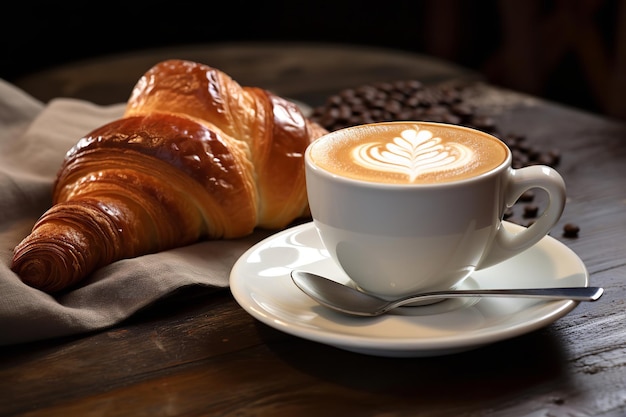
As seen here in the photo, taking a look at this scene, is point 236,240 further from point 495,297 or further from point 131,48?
point 131,48

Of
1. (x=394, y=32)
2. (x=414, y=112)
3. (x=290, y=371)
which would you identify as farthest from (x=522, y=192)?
(x=394, y=32)

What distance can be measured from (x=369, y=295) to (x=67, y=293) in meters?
0.37

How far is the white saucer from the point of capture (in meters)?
0.71

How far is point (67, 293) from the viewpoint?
94cm

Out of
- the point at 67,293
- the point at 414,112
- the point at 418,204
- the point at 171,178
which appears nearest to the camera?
the point at 418,204

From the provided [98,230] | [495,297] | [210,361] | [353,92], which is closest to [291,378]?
[210,361]

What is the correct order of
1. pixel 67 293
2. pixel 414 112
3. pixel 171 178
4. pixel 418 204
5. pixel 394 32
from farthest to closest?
1. pixel 394 32
2. pixel 414 112
3. pixel 171 178
4. pixel 67 293
5. pixel 418 204

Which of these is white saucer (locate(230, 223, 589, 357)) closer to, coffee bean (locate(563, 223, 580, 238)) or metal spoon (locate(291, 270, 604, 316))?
metal spoon (locate(291, 270, 604, 316))

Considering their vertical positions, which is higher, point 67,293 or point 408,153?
point 408,153

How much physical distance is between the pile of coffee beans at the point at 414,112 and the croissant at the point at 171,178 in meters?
0.34

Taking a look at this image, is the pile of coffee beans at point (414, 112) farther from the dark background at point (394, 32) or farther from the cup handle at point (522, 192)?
the dark background at point (394, 32)

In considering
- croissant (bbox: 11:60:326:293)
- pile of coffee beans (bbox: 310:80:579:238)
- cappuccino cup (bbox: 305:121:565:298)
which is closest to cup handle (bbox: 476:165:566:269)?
cappuccino cup (bbox: 305:121:565:298)

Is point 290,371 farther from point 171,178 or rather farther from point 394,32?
point 394,32

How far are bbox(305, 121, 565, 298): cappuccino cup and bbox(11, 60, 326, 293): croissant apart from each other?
0.28 metres
